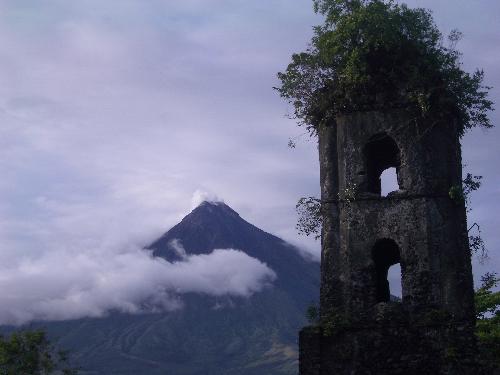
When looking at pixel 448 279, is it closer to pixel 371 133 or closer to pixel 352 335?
pixel 352 335

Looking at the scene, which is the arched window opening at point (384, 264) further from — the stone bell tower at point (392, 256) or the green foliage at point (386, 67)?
the green foliage at point (386, 67)

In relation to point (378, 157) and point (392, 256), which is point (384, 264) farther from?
point (378, 157)

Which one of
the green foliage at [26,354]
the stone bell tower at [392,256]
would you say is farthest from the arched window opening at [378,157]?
the green foliage at [26,354]

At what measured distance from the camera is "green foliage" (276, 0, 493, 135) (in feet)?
Answer: 40.7

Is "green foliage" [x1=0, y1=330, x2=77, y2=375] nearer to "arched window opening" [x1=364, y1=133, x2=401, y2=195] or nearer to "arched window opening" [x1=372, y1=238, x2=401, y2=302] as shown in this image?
"arched window opening" [x1=372, y1=238, x2=401, y2=302]

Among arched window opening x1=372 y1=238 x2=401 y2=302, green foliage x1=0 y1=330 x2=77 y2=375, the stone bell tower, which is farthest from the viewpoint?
green foliage x1=0 y1=330 x2=77 y2=375

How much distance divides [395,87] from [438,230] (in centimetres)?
290

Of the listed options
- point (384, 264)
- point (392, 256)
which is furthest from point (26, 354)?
point (392, 256)

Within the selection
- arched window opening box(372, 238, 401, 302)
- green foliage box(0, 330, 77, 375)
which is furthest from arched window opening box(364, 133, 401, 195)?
green foliage box(0, 330, 77, 375)

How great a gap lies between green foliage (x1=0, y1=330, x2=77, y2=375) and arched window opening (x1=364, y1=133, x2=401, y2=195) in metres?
→ 13.3

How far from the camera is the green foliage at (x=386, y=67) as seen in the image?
1240cm

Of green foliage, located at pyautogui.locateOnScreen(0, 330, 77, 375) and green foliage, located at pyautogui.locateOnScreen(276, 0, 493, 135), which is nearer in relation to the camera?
green foliage, located at pyautogui.locateOnScreen(276, 0, 493, 135)

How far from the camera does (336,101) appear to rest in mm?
12914

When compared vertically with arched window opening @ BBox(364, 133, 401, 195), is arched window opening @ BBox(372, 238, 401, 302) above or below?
below
